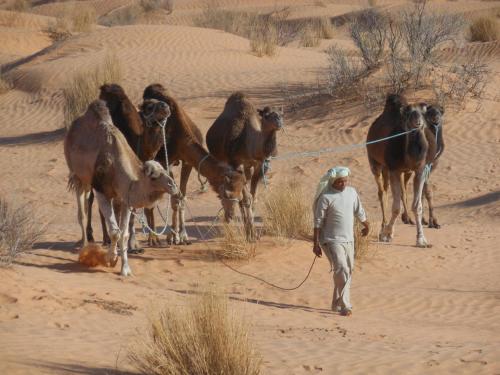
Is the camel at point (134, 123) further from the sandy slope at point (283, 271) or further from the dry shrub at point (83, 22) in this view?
the dry shrub at point (83, 22)

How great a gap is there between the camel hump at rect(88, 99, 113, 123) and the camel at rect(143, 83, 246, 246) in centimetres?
134

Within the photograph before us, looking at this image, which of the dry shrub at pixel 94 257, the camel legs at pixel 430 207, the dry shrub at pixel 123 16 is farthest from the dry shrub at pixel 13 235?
the dry shrub at pixel 123 16

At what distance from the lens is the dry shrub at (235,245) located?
12.5m

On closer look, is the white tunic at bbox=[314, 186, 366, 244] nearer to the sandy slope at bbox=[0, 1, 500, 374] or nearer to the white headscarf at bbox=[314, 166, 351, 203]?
the white headscarf at bbox=[314, 166, 351, 203]

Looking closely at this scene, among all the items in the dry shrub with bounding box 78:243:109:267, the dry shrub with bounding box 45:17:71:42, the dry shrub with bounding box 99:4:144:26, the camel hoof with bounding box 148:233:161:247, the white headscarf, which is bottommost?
the dry shrub with bounding box 99:4:144:26

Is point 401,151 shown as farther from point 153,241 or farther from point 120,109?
point 120,109

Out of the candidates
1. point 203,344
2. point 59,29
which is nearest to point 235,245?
point 203,344

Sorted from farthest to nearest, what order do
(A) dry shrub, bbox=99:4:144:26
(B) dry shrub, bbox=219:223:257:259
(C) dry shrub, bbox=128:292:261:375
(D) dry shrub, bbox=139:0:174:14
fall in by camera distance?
(D) dry shrub, bbox=139:0:174:14, (A) dry shrub, bbox=99:4:144:26, (B) dry shrub, bbox=219:223:257:259, (C) dry shrub, bbox=128:292:261:375

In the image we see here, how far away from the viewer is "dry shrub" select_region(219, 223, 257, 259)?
12508mm

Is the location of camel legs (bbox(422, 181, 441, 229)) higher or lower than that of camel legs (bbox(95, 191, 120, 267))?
lower

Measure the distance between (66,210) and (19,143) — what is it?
5.51m

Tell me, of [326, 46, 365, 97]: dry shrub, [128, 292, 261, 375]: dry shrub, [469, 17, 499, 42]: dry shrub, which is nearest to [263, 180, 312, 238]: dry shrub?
[128, 292, 261, 375]: dry shrub

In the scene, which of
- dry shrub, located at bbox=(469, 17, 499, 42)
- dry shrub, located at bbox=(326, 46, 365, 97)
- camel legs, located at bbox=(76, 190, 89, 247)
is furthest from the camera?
dry shrub, located at bbox=(469, 17, 499, 42)

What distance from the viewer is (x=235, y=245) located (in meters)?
12.6
